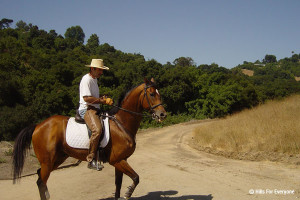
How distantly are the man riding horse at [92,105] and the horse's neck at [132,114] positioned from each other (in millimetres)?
516

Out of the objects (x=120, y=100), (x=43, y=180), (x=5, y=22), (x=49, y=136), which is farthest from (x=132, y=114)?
(x=5, y=22)

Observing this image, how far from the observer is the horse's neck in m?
5.61

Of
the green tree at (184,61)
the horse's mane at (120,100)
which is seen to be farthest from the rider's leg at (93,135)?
the green tree at (184,61)

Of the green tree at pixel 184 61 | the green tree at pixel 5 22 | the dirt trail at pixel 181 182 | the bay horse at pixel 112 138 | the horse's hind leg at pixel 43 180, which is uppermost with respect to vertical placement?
the green tree at pixel 5 22

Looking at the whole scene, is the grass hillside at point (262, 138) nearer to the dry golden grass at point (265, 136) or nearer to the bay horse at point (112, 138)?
the dry golden grass at point (265, 136)

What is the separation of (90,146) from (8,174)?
4828 millimetres

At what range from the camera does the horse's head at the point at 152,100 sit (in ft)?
17.7

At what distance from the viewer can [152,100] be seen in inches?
217

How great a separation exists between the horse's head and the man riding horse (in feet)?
2.52

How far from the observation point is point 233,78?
4559 cm

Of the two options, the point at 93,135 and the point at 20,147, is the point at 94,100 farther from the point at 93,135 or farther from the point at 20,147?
the point at 20,147

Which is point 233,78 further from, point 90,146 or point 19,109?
point 90,146

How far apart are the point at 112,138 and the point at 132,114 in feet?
2.24

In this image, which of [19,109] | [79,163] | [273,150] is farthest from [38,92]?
[273,150]
